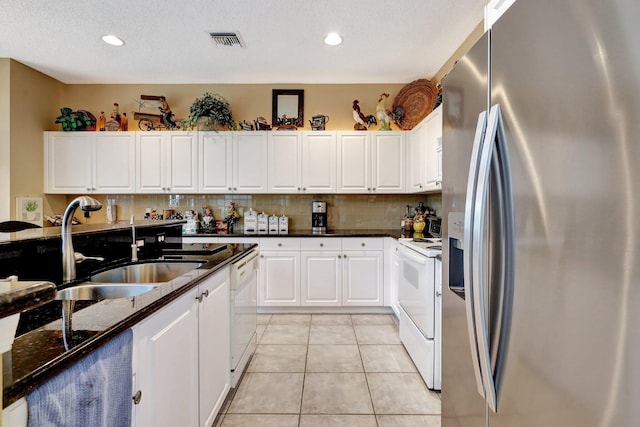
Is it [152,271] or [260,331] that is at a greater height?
[152,271]

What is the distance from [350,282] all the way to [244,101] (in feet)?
8.80

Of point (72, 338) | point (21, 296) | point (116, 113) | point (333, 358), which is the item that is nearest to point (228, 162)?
point (116, 113)

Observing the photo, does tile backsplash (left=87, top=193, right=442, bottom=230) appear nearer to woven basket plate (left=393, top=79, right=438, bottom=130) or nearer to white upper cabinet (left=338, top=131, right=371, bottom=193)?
white upper cabinet (left=338, top=131, right=371, bottom=193)

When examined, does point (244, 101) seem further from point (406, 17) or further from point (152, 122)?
point (406, 17)

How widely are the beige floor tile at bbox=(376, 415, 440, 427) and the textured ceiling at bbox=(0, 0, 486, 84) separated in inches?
115

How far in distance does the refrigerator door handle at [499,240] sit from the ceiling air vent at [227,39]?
113 inches

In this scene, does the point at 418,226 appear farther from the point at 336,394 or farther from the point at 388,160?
the point at 336,394

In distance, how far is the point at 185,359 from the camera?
4.41ft

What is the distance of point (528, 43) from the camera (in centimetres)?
74

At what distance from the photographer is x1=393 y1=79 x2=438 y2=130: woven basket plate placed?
3.89 metres

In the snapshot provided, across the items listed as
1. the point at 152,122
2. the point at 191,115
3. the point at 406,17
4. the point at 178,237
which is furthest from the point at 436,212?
the point at 152,122

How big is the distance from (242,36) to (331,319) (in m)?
2.99

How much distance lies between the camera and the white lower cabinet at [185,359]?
103 cm

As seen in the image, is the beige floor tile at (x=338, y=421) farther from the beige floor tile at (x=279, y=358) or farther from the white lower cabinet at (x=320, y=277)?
the white lower cabinet at (x=320, y=277)
